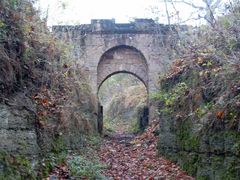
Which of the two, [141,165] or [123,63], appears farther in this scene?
[123,63]

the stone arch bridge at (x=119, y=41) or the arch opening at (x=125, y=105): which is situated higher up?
the stone arch bridge at (x=119, y=41)

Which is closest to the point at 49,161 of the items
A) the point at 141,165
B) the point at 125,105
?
the point at 141,165

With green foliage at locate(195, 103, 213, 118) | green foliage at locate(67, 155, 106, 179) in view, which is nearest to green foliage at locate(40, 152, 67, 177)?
green foliage at locate(67, 155, 106, 179)

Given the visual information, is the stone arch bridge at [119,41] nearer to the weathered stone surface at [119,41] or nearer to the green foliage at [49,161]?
the weathered stone surface at [119,41]

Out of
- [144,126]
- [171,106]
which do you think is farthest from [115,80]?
[171,106]

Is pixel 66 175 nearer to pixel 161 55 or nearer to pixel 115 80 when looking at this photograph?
pixel 161 55

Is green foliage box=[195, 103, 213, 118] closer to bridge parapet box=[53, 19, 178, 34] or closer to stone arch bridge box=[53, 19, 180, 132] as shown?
stone arch bridge box=[53, 19, 180, 132]

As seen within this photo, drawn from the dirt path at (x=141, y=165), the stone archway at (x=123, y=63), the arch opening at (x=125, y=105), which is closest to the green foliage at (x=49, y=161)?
the dirt path at (x=141, y=165)

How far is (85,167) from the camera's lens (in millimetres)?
7809

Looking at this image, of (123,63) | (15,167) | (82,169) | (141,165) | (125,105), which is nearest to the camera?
(15,167)

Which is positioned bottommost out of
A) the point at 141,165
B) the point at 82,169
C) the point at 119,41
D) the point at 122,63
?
the point at 141,165

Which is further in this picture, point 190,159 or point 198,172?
point 190,159

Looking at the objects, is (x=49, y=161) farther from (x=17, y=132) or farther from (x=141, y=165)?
(x=141, y=165)

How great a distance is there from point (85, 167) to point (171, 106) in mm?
3243
